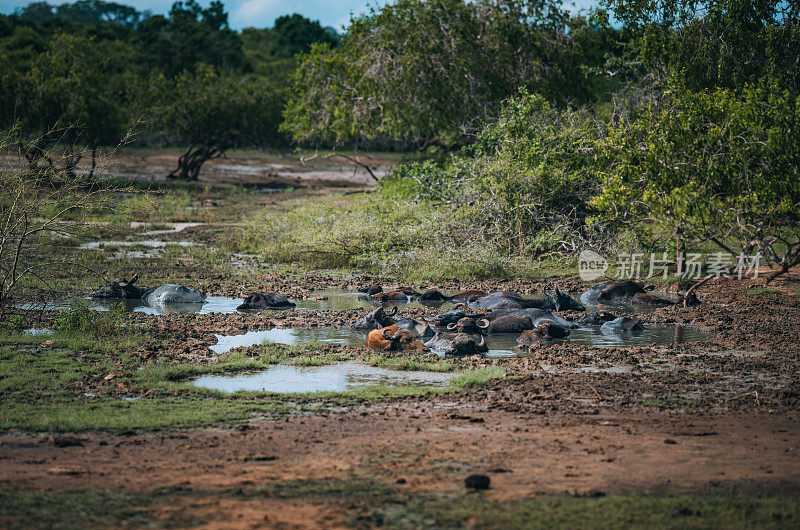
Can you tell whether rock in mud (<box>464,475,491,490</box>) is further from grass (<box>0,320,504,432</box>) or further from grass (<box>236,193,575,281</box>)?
grass (<box>236,193,575,281</box>)

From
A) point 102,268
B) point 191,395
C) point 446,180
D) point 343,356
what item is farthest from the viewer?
point 446,180

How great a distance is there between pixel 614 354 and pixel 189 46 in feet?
170

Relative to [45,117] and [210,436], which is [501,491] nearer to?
[210,436]

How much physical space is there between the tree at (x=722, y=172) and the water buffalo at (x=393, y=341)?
179 inches

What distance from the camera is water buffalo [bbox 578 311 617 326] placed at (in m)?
12.3

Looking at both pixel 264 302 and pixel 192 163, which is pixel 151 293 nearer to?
pixel 264 302

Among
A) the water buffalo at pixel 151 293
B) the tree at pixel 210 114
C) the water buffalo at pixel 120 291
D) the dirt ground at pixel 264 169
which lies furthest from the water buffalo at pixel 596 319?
the tree at pixel 210 114

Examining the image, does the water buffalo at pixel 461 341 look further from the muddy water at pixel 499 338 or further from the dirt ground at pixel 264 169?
the dirt ground at pixel 264 169

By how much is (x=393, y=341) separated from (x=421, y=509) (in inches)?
220

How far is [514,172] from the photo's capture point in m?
18.6

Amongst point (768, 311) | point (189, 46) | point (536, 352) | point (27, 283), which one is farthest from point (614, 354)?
point (189, 46)

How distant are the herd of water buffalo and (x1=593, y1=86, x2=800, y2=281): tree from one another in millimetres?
1803

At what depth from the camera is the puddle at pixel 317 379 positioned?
8.44 metres

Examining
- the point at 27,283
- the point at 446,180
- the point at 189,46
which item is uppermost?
the point at 189,46
